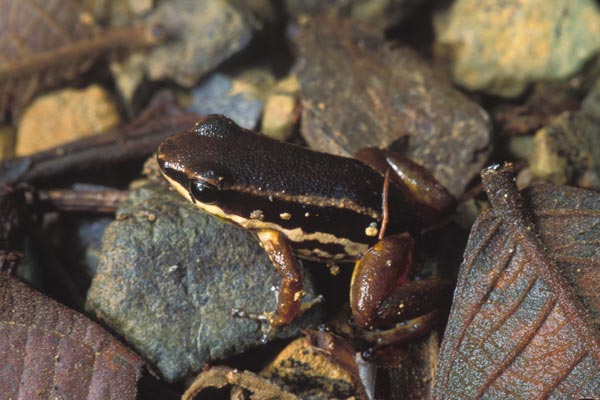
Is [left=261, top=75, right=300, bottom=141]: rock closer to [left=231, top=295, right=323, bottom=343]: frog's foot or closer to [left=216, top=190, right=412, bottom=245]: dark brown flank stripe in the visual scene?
[left=216, top=190, right=412, bottom=245]: dark brown flank stripe

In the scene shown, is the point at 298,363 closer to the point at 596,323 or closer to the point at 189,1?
the point at 596,323

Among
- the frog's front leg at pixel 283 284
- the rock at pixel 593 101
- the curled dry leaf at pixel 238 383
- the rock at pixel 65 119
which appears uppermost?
the rock at pixel 593 101

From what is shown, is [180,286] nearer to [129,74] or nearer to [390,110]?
[390,110]

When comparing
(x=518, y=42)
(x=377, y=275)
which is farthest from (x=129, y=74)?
(x=518, y=42)

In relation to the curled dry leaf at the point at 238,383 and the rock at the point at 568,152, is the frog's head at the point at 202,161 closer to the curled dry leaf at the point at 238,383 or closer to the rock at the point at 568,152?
the curled dry leaf at the point at 238,383

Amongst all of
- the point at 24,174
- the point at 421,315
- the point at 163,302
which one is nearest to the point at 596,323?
the point at 421,315

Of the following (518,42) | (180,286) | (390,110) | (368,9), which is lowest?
(180,286)

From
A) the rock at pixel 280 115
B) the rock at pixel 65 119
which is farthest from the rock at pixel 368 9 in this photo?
the rock at pixel 65 119
